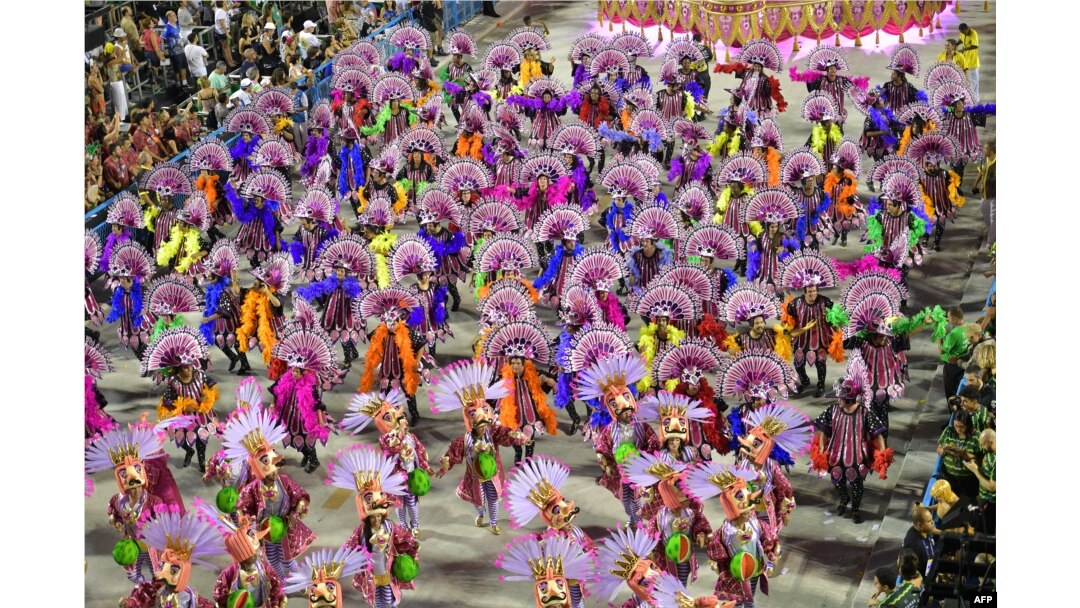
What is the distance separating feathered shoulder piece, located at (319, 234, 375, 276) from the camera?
18.9 metres

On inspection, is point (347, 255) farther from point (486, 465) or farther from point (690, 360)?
point (690, 360)

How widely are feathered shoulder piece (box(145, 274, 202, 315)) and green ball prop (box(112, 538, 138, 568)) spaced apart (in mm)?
3602

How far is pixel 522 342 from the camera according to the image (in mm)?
17156

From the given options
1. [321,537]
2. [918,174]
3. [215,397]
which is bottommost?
[321,537]

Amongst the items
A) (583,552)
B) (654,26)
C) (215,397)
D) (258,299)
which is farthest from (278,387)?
(654,26)

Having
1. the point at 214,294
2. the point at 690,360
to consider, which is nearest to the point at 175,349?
the point at 214,294

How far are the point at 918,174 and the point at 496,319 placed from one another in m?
6.19

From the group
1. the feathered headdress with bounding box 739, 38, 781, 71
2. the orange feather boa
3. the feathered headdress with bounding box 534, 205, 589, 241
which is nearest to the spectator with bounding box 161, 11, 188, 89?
the feathered headdress with bounding box 739, 38, 781, 71

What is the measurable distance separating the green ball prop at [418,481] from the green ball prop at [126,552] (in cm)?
247

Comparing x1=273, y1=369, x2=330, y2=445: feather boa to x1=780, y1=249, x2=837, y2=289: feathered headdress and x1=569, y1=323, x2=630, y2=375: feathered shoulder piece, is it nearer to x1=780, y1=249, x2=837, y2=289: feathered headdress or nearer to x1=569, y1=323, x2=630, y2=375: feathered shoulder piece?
x1=569, y1=323, x2=630, y2=375: feathered shoulder piece

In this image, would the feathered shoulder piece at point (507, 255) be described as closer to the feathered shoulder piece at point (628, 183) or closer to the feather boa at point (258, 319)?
the feathered shoulder piece at point (628, 183)

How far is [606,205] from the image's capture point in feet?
79.1

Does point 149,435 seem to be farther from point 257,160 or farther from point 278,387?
point 257,160

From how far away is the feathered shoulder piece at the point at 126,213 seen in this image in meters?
20.5
